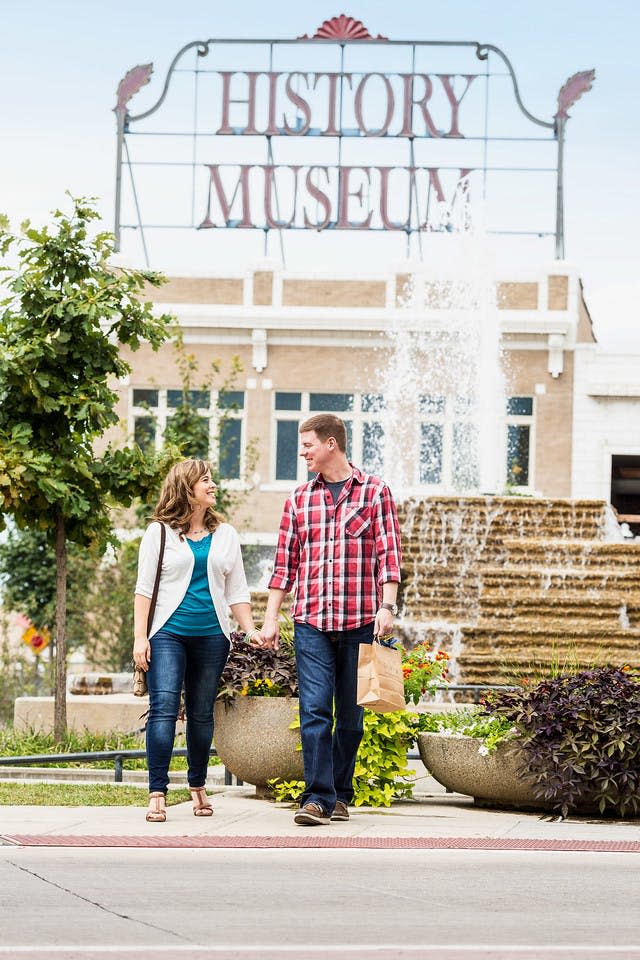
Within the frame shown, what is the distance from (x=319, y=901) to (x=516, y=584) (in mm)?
16482

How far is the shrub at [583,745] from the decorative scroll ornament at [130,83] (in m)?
32.6

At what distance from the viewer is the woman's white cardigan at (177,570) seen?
26.2 ft

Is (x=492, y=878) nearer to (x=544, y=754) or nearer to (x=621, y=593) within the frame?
(x=544, y=754)

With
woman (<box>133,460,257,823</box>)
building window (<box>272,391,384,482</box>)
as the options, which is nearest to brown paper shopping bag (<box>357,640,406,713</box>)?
woman (<box>133,460,257,823</box>)

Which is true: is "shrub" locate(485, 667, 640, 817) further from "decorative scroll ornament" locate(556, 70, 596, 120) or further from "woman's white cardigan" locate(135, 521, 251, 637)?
"decorative scroll ornament" locate(556, 70, 596, 120)

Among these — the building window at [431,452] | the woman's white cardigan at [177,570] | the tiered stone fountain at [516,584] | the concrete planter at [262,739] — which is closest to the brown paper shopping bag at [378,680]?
the woman's white cardigan at [177,570]

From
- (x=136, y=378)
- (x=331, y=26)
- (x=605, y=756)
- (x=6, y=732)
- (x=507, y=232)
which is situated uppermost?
(x=331, y=26)

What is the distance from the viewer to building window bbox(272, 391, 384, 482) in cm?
3544

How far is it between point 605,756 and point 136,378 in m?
28.3

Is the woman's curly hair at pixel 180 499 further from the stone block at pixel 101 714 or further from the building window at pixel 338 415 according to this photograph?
the building window at pixel 338 415

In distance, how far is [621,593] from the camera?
21.4m

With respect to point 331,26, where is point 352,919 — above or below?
below

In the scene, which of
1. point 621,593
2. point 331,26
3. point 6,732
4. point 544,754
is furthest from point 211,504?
point 331,26

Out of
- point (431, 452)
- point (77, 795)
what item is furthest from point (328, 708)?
point (431, 452)
